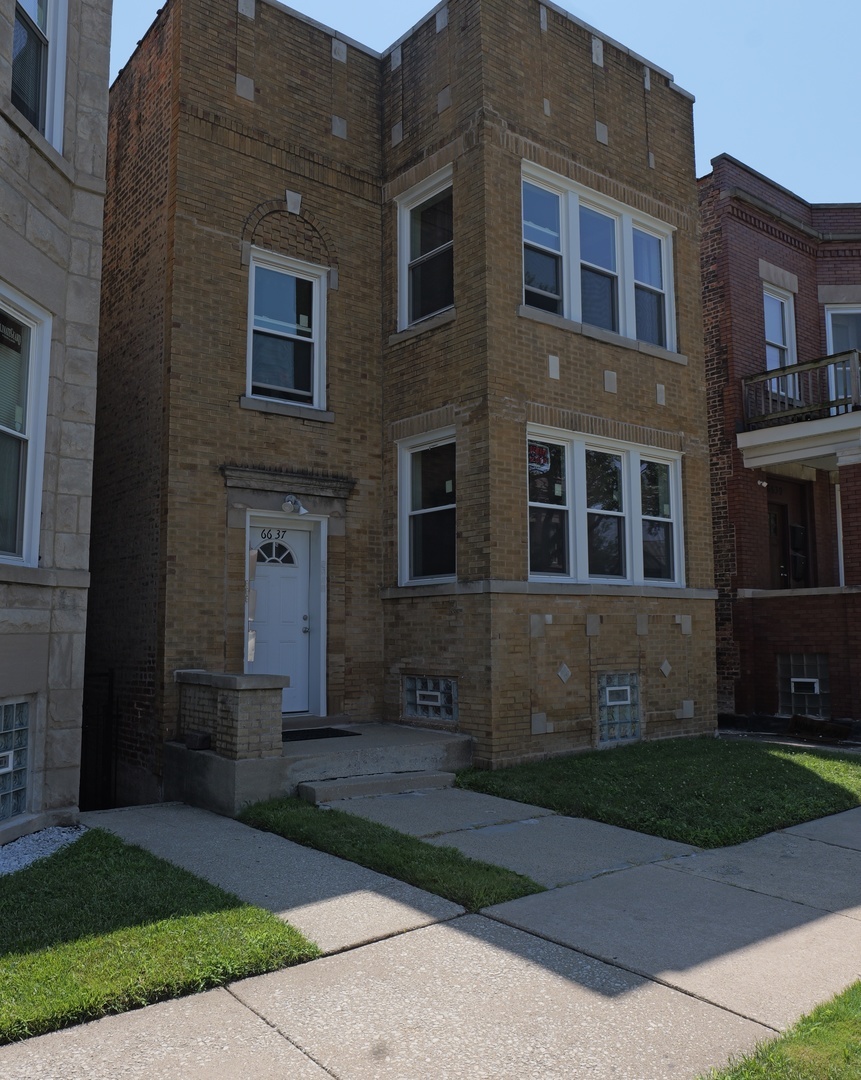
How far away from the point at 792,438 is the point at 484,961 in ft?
37.6

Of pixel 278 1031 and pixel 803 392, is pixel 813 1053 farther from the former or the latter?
pixel 803 392

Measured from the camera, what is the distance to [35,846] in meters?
6.52

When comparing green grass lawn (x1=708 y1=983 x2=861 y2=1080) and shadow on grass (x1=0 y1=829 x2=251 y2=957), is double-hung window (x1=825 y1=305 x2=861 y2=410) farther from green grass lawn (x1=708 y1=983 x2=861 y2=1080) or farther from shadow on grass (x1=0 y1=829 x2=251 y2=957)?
shadow on grass (x1=0 y1=829 x2=251 y2=957)

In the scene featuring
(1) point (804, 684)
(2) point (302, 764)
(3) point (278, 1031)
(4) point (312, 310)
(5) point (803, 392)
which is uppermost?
(5) point (803, 392)

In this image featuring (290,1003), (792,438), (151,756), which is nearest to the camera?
(290,1003)

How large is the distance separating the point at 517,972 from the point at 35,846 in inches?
155

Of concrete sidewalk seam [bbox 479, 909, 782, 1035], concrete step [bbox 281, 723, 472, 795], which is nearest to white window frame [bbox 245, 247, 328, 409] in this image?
concrete step [bbox 281, 723, 472, 795]

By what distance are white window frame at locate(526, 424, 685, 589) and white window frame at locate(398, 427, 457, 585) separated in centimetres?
119

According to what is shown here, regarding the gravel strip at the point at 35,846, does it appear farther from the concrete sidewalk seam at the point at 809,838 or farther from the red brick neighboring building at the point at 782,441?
the red brick neighboring building at the point at 782,441

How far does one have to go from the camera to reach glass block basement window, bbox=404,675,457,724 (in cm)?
1000

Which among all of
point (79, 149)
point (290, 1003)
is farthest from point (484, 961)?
point (79, 149)

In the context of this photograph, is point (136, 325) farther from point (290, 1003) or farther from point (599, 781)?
point (290, 1003)

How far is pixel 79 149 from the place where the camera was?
7.77 metres

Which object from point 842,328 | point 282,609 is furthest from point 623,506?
point 842,328
